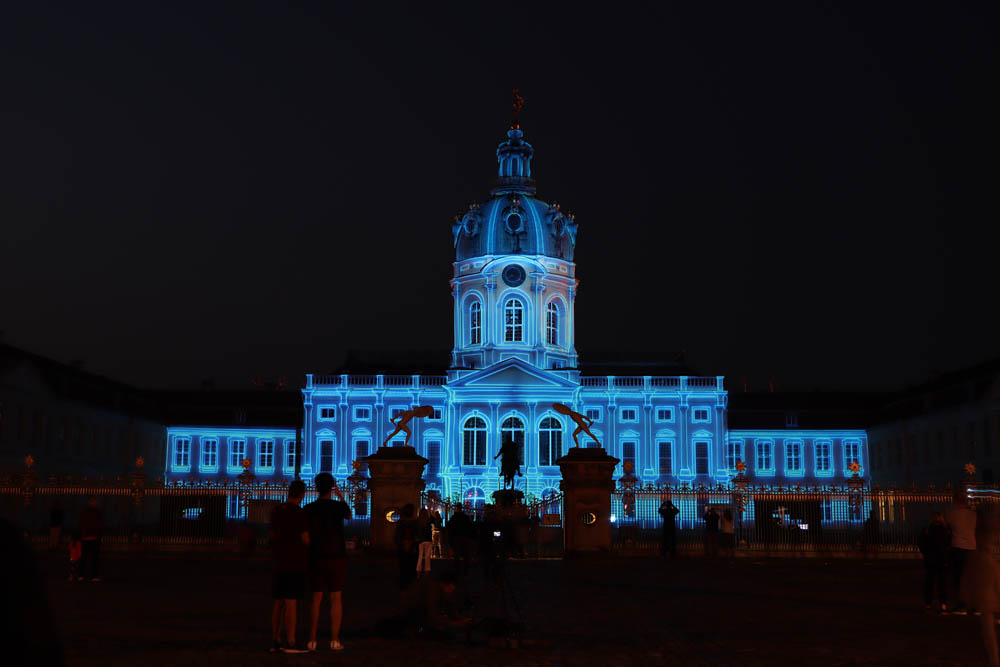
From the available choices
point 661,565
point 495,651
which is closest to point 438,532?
point 661,565

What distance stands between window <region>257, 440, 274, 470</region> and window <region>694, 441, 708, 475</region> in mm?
29357

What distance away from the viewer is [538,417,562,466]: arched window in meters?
72.4

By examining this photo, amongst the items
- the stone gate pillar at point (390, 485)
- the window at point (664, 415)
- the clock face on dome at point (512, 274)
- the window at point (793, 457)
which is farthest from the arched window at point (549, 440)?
the stone gate pillar at point (390, 485)

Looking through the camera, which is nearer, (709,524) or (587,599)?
(587,599)

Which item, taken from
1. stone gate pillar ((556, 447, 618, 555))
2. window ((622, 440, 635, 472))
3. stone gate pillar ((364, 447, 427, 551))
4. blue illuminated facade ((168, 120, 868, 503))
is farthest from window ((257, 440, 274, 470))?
stone gate pillar ((556, 447, 618, 555))

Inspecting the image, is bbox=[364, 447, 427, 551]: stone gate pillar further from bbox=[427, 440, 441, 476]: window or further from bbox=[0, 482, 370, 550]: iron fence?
bbox=[427, 440, 441, 476]: window

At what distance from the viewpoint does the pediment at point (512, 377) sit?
238ft

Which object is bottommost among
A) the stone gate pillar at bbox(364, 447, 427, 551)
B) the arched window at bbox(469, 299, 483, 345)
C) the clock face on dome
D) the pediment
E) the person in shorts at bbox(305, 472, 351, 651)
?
the person in shorts at bbox(305, 472, 351, 651)

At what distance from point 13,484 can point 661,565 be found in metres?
18.4

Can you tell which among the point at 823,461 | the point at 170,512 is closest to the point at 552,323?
the point at 823,461

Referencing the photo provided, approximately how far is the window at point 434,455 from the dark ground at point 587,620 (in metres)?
46.8

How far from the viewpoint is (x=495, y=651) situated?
12570 mm

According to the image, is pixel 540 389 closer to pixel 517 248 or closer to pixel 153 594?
pixel 517 248

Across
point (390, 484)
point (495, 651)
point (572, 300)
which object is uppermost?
point (572, 300)
